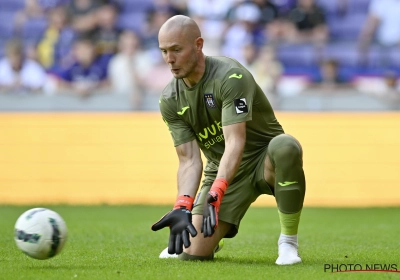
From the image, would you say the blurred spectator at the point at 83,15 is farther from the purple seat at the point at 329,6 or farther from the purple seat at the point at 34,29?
the purple seat at the point at 329,6

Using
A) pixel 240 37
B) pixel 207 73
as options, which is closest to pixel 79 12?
pixel 240 37

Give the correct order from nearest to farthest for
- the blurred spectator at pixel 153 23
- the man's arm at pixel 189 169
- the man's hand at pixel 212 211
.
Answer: the man's hand at pixel 212 211
the man's arm at pixel 189 169
the blurred spectator at pixel 153 23

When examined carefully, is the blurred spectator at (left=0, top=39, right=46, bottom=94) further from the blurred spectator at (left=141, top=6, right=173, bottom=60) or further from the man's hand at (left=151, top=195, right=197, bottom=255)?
the man's hand at (left=151, top=195, right=197, bottom=255)

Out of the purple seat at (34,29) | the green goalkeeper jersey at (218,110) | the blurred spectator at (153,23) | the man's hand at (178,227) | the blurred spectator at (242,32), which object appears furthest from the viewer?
the purple seat at (34,29)

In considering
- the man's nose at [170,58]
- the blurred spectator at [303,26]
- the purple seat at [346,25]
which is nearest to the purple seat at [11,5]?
the blurred spectator at [303,26]

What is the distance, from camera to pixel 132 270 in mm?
5148

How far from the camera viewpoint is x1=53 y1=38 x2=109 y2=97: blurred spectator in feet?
41.5

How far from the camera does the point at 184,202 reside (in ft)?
17.5

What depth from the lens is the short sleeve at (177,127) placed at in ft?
19.2

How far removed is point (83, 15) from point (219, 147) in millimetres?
8664

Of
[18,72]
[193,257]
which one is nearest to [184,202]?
[193,257]

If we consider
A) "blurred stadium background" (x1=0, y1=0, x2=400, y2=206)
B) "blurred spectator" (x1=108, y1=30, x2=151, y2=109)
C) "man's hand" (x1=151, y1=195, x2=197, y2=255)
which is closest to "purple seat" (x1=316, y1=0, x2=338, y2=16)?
"blurred stadium background" (x1=0, y1=0, x2=400, y2=206)

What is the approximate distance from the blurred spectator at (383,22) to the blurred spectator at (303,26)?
757 mm

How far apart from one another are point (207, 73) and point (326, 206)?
7.11 metres
